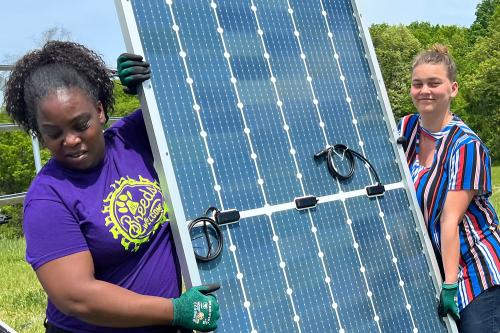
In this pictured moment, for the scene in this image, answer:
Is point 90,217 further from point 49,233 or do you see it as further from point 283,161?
point 283,161

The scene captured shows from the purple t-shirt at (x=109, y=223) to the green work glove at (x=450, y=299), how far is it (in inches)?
70.9

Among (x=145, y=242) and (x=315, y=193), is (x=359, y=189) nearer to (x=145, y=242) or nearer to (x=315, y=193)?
(x=315, y=193)

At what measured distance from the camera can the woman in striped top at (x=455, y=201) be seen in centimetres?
392

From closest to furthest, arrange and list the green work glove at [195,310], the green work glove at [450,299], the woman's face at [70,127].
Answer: the woman's face at [70,127] < the green work glove at [195,310] < the green work glove at [450,299]

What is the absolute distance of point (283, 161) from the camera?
12.3 feet

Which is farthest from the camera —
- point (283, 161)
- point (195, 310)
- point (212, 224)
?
point (283, 161)

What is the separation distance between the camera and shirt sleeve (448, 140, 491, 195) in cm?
388

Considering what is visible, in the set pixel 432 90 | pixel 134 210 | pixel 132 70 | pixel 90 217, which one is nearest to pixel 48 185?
pixel 90 217

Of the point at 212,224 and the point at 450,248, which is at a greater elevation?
the point at 212,224

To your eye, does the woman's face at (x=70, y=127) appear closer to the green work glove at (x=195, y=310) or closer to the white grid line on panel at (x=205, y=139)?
the white grid line on panel at (x=205, y=139)

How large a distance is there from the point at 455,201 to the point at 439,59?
100 cm

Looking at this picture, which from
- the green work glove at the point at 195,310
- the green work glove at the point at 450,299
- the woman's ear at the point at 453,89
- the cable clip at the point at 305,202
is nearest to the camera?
the green work glove at the point at 195,310

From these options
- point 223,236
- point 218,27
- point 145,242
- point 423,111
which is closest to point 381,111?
point 423,111

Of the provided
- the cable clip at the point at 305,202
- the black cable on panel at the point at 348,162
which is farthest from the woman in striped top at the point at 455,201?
the cable clip at the point at 305,202
